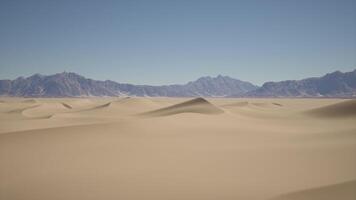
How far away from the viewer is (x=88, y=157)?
1100cm

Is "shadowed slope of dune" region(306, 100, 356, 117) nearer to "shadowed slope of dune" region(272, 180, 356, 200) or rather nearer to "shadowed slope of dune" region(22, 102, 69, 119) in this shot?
"shadowed slope of dune" region(272, 180, 356, 200)

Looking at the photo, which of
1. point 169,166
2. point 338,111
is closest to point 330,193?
point 169,166

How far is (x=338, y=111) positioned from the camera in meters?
33.7

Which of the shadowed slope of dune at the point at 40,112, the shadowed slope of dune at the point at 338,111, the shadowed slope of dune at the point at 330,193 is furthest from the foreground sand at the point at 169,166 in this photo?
the shadowed slope of dune at the point at 40,112

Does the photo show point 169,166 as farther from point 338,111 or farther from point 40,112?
point 40,112

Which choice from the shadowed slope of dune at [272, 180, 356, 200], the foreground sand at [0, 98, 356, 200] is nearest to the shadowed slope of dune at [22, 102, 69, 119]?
the foreground sand at [0, 98, 356, 200]

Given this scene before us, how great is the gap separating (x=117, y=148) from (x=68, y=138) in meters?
3.05

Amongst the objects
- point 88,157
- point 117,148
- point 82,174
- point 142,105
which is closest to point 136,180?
→ point 82,174

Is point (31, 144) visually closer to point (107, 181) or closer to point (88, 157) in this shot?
point (88, 157)

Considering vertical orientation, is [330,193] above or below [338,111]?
below

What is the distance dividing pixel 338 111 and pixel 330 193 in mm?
30791

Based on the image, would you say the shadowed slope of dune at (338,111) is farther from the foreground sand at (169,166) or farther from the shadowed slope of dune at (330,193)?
the shadowed slope of dune at (330,193)

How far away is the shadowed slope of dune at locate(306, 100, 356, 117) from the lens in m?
32.0

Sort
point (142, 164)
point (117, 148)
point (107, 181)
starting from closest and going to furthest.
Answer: point (107, 181) → point (142, 164) → point (117, 148)
